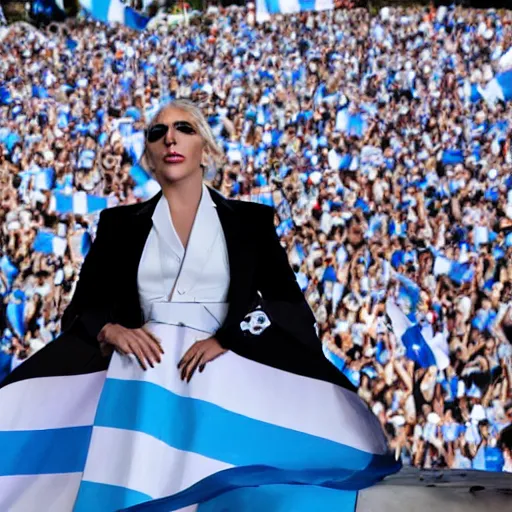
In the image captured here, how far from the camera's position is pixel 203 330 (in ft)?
5.40

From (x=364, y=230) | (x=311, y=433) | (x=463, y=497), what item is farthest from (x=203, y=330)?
(x=364, y=230)

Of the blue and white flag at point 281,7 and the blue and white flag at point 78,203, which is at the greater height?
the blue and white flag at point 281,7

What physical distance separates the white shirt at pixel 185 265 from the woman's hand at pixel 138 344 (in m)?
0.10

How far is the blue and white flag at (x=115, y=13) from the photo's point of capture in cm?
306

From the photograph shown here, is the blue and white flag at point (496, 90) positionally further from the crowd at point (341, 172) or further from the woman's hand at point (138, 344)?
the woman's hand at point (138, 344)

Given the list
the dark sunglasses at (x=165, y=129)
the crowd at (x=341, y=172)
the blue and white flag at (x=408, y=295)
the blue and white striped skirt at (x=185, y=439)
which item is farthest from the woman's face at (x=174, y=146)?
the blue and white flag at (x=408, y=295)

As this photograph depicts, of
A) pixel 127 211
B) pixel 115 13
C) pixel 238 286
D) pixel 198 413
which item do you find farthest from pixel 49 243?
pixel 198 413

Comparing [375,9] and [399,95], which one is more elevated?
[375,9]

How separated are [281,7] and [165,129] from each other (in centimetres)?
142

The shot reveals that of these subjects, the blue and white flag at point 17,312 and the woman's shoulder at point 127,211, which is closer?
the woman's shoulder at point 127,211

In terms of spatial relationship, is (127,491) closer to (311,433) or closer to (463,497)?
(311,433)

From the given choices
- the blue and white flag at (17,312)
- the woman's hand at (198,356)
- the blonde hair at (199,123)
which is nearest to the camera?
the woman's hand at (198,356)

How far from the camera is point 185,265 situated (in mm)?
1688

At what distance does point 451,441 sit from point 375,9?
4.71ft
